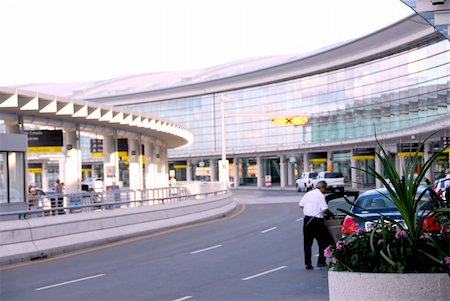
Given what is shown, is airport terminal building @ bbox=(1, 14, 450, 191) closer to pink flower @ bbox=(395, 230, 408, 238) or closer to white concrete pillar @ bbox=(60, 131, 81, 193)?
white concrete pillar @ bbox=(60, 131, 81, 193)

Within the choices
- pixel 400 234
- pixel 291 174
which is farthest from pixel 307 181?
pixel 400 234

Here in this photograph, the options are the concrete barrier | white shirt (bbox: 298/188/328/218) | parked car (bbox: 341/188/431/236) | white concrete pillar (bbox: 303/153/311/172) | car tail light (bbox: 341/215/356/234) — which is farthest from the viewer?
white concrete pillar (bbox: 303/153/311/172)

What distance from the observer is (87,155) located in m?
116

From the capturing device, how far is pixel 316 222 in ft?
52.8

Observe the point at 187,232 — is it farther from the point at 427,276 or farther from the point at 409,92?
the point at 409,92

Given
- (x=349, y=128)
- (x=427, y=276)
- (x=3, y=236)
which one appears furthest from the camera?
(x=349, y=128)

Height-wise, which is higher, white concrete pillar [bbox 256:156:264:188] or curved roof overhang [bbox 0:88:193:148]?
curved roof overhang [bbox 0:88:193:148]

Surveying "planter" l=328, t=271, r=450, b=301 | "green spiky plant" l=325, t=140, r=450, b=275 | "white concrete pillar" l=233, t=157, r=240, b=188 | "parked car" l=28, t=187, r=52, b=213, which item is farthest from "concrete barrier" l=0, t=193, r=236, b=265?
"white concrete pillar" l=233, t=157, r=240, b=188

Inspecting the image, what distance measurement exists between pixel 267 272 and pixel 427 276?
831 cm

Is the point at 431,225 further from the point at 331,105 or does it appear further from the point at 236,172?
the point at 236,172

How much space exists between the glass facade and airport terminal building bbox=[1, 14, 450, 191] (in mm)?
109

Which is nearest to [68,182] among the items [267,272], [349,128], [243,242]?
[243,242]

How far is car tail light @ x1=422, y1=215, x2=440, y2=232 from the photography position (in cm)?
880

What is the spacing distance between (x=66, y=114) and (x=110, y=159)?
51.4 feet
